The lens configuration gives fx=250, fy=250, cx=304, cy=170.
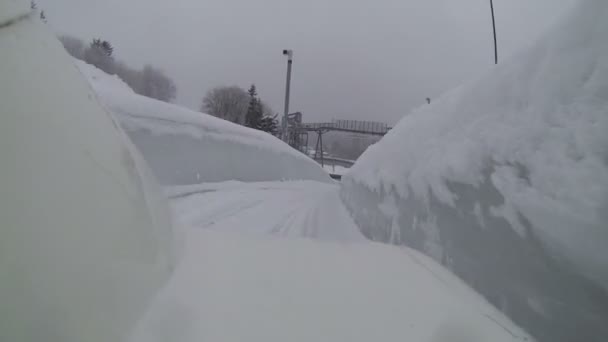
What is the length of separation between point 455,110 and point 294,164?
15.9 ft

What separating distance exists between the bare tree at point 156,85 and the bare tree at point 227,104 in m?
2.70

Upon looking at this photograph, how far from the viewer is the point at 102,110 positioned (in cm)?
63

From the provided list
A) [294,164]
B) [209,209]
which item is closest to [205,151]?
[209,209]

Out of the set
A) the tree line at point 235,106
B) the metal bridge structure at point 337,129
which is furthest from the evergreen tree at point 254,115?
the metal bridge structure at point 337,129

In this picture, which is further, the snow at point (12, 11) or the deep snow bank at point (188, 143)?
the deep snow bank at point (188, 143)

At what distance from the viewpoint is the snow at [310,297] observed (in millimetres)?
501

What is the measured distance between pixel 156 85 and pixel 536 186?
2273 centimetres

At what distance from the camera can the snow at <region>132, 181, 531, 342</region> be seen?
501 mm

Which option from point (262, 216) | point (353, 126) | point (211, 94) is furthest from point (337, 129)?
point (262, 216)

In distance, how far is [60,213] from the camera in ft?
Result: 1.28

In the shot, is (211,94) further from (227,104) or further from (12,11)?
(12,11)

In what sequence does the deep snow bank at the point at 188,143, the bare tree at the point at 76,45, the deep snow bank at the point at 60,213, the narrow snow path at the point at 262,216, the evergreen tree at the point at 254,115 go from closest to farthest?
the deep snow bank at the point at 60,213 < the narrow snow path at the point at 262,216 < the deep snow bank at the point at 188,143 < the bare tree at the point at 76,45 < the evergreen tree at the point at 254,115

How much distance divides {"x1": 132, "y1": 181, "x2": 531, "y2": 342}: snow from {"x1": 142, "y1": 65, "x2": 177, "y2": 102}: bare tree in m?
20.9

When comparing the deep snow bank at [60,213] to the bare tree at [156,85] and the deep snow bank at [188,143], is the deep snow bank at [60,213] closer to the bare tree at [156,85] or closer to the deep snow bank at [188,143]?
the deep snow bank at [188,143]
